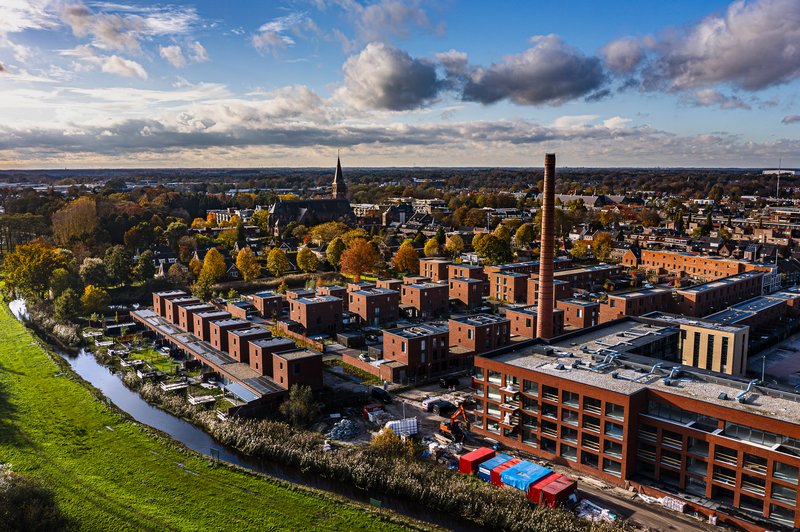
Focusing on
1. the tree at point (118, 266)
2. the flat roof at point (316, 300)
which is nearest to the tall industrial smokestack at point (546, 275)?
the flat roof at point (316, 300)

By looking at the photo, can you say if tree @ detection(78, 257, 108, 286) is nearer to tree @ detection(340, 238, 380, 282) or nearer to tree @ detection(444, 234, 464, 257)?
tree @ detection(340, 238, 380, 282)

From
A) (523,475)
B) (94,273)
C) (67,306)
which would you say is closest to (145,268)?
(94,273)

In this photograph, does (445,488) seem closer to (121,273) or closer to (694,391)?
(694,391)

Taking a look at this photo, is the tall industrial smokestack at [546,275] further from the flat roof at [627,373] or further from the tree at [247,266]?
the tree at [247,266]

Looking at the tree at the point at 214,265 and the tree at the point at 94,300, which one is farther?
the tree at the point at 214,265

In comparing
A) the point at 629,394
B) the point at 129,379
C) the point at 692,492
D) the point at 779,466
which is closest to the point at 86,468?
the point at 129,379

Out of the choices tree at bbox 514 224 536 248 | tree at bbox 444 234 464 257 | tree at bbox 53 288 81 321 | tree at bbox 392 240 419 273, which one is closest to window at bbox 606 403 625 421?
tree at bbox 53 288 81 321
